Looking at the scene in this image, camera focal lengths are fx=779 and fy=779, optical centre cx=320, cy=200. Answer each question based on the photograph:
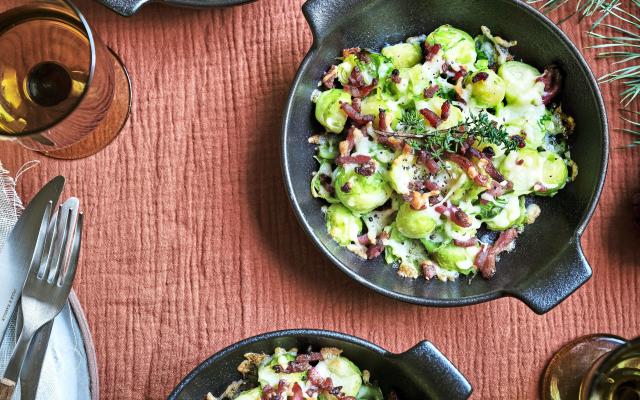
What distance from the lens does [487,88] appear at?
6.07ft

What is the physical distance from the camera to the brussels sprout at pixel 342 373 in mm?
1745

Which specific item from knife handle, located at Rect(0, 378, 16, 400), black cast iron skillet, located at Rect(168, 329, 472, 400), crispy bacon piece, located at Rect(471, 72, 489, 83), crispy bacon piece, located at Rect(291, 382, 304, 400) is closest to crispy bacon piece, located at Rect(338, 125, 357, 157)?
crispy bacon piece, located at Rect(471, 72, 489, 83)

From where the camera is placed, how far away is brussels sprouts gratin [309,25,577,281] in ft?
5.99

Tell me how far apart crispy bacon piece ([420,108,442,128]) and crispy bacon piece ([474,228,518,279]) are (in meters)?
0.33

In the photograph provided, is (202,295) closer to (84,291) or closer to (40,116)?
(84,291)

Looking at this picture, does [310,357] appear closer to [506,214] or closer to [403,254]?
[403,254]

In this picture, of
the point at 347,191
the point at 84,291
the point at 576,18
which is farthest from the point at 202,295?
the point at 576,18

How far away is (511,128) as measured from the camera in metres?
1.89

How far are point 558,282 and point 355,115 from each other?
601 millimetres

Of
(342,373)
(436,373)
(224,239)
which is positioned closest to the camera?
(436,373)

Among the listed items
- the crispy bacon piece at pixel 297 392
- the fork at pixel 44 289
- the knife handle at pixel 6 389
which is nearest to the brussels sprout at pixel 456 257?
the crispy bacon piece at pixel 297 392

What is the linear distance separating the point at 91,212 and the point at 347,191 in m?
0.68

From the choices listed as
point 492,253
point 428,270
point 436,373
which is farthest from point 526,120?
point 436,373

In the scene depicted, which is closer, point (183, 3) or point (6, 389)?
point (6, 389)
